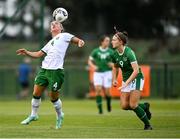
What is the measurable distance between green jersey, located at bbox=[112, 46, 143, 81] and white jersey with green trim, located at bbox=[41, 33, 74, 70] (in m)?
1.15

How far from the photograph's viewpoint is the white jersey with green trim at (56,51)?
56.0ft

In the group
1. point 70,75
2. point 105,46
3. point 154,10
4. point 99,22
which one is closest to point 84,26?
point 99,22

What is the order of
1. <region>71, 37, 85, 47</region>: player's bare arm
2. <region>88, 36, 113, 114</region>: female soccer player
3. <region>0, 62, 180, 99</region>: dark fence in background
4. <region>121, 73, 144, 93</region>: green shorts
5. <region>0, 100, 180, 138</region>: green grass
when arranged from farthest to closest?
<region>0, 62, 180, 99</region>: dark fence in background < <region>88, 36, 113, 114</region>: female soccer player < <region>121, 73, 144, 93</region>: green shorts < <region>71, 37, 85, 47</region>: player's bare arm < <region>0, 100, 180, 138</region>: green grass

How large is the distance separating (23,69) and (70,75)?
131 inches

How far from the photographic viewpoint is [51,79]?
17.0 m

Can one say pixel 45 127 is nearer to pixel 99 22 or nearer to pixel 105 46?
pixel 105 46

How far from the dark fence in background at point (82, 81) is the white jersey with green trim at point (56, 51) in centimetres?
2247

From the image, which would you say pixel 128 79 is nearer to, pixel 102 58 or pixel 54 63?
pixel 54 63

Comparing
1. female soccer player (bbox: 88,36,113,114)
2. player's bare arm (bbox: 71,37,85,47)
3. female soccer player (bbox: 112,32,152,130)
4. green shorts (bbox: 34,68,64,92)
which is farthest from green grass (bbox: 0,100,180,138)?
female soccer player (bbox: 88,36,113,114)

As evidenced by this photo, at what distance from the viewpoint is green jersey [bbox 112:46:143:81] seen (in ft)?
56.8

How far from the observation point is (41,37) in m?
35.7

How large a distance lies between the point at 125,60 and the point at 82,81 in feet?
83.6

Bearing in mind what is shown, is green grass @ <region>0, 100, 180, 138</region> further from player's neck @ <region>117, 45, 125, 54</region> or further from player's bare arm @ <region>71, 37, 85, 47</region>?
player's bare arm @ <region>71, 37, 85, 47</region>

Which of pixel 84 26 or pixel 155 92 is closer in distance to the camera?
pixel 155 92
